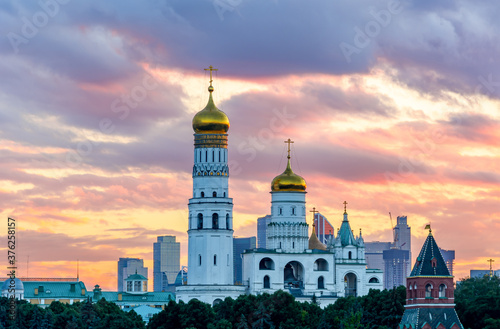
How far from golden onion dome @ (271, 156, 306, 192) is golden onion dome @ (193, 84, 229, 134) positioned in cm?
1018

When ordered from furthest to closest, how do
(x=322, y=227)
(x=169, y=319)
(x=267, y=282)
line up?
(x=322, y=227) < (x=267, y=282) < (x=169, y=319)

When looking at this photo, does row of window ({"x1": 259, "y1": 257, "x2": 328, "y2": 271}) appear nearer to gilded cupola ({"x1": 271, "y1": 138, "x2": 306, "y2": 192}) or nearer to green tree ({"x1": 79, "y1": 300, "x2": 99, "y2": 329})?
gilded cupola ({"x1": 271, "y1": 138, "x2": 306, "y2": 192})

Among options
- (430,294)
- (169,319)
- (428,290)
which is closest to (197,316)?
(169,319)

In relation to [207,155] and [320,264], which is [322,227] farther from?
[207,155]

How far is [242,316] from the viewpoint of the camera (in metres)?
119

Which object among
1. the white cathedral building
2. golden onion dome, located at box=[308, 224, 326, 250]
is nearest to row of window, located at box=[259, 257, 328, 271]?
the white cathedral building

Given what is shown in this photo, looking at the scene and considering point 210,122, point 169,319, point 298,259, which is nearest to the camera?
point 169,319

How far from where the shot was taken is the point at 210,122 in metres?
148

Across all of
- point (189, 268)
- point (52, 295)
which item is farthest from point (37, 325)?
point (52, 295)

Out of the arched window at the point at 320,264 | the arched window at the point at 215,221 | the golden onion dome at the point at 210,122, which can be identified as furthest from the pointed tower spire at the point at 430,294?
the arched window at the point at 320,264

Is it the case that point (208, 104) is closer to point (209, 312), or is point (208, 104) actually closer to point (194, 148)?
point (194, 148)

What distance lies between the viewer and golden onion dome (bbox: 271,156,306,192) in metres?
154

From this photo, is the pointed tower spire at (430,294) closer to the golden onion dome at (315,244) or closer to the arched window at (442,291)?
the arched window at (442,291)

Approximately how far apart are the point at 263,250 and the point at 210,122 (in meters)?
16.0
